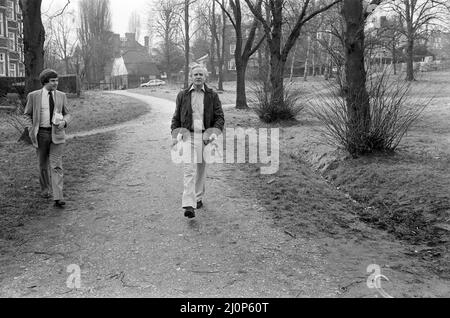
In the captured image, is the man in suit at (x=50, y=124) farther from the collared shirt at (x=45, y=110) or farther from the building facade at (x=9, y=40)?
the building facade at (x=9, y=40)

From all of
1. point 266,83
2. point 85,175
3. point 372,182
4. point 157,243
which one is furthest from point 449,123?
point 157,243

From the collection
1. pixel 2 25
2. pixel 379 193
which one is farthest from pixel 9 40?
pixel 379 193

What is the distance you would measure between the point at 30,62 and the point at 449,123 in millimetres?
12121

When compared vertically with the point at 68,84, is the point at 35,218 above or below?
below

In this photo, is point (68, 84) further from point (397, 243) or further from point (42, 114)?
point (397, 243)

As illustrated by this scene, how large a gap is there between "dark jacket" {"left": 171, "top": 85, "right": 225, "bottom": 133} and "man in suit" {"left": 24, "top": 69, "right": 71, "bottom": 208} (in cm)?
173

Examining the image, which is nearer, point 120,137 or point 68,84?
point 120,137

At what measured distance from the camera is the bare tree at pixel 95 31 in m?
73.2

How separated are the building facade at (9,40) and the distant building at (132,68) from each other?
26797 millimetres

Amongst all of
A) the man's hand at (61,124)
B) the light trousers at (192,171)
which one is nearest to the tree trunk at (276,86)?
the light trousers at (192,171)

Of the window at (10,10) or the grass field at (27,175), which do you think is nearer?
the grass field at (27,175)

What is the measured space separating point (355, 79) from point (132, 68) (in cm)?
8045

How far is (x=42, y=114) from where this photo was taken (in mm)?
6887

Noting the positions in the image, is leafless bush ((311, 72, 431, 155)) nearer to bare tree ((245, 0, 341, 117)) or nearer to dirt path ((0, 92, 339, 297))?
dirt path ((0, 92, 339, 297))
